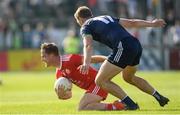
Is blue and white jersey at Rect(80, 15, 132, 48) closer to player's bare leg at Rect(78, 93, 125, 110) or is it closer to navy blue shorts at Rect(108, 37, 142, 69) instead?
navy blue shorts at Rect(108, 37, 142, 69)

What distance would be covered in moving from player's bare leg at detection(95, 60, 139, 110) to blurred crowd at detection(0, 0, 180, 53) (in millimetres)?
25304

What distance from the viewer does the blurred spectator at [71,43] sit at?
40.6 m

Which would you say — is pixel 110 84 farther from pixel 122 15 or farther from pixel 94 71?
pixel 122 15

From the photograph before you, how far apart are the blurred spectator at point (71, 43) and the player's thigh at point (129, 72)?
24.5 metres

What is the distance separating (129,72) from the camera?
51.8ft

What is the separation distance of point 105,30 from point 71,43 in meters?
25.6

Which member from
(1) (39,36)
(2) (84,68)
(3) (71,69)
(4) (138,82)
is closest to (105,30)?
(2) (84,68)

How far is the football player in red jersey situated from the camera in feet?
50.8

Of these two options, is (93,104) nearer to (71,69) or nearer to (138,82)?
(71,69)

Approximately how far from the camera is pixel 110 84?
15141 millimetres

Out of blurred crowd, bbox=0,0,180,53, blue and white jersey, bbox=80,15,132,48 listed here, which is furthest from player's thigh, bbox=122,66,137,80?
blurred crowd, bbox=0,0,180,53

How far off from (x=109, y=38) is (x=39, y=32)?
26605mm

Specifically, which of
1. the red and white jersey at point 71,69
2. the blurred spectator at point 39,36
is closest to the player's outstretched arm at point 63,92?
the red and white jersey at point 71,69

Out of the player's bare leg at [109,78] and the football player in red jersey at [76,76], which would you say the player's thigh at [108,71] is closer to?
the player's bare leg at [109,78]
